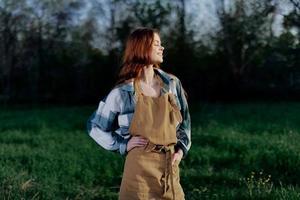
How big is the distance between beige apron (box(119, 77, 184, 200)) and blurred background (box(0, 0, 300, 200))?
204cm

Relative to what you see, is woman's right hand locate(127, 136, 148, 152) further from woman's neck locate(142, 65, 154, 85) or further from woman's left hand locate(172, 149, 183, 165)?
woman's neck locate(142, 65, 154, 85)

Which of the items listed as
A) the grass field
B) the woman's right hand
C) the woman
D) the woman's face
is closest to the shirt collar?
the woman

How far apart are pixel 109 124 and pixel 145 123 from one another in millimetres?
Answer: 263

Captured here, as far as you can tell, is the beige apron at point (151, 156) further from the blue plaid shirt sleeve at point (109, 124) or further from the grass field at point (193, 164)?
the grass field at point (193, 164)

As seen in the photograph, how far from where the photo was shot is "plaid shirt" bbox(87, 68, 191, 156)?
336cm

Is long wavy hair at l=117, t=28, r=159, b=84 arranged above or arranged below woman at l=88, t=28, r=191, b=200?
above

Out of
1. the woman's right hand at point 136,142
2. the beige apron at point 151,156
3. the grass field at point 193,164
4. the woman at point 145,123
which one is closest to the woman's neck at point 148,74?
the woman at point 145,123

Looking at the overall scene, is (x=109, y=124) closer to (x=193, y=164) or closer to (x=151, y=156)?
(x=151, y=156)

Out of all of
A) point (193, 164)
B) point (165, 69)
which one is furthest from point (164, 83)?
point (165, 69)

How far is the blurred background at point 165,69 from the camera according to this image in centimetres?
763

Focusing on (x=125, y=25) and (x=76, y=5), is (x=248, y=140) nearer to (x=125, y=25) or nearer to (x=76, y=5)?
(x=125, y=25)

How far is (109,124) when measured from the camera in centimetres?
343

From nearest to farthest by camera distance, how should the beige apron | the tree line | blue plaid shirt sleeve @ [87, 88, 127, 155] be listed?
the beige apron, blue plaid shirt sleeve @ [87, 88, 127, 155], the tree line

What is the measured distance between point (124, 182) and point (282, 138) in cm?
728
